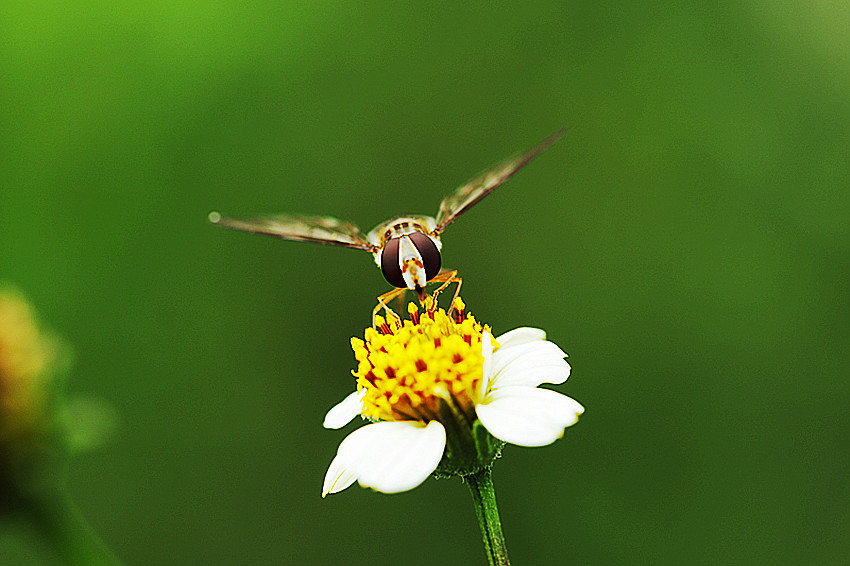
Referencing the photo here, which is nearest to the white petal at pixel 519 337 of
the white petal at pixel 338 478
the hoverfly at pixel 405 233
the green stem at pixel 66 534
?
the hoverfly at pixel 405 233

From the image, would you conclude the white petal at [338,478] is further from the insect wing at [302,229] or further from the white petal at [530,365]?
the insect wing at [302,229]

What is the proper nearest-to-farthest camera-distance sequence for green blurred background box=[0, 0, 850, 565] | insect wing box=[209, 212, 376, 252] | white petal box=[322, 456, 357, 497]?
white petal box=[322, 456, 357, 497]
insect wing box=[209, 212, 376, 252]
green blurred background box=[0, 0, 850, 565]

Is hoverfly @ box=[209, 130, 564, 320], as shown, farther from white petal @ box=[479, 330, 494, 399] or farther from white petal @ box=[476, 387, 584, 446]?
white petal @ box=[476, 387, 584, 446]

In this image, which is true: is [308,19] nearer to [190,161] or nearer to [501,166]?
[190,161]

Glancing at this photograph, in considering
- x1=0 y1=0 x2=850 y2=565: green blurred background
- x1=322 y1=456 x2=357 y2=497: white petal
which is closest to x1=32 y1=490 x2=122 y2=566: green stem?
x1=322 y1=456 x2=357 y2=497: white petal

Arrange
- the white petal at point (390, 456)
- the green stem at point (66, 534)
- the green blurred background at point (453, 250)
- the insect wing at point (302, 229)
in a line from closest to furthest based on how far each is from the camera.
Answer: the white petal at point (390, 456)
the green stem at point (66, 534)
the insect wing at point (302, 229)
the green blurred background at point (453, 250)
